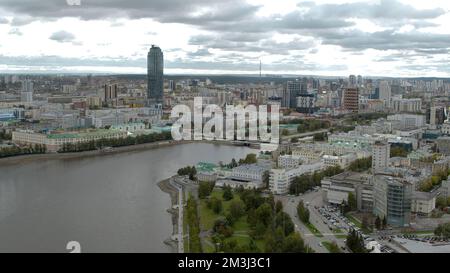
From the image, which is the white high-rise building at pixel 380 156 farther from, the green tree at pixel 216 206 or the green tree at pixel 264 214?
the green tree at pixel 264 214

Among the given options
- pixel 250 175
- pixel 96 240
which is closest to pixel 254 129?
pixel 250 175

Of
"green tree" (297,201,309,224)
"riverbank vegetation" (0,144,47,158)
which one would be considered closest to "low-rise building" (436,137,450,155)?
"green tree" (297,201,309,224)

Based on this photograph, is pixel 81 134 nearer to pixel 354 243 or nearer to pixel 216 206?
pixel 216 206

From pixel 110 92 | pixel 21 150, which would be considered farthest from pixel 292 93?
pixel 21 150

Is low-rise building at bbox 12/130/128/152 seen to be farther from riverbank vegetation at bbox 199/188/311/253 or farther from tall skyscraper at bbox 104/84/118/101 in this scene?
tall skyscraper at bbox 104/84/118/101

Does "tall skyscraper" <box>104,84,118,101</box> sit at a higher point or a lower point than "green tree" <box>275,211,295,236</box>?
higher

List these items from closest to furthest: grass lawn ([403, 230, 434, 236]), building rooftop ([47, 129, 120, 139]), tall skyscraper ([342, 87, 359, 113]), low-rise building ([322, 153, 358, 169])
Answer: grass lawn ([403, 230, 434, 236]) < low-rise building ([322, 153, 358, 169]) < building rooftop ([47, 129, 120, 139]) < tall skyscraper ([342, 87, 359, 113])

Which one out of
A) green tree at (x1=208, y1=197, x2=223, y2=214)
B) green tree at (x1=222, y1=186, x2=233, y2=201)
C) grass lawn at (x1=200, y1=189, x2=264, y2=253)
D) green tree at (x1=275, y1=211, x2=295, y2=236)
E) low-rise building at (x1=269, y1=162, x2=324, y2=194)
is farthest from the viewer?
low-rise building at (x1=269, y1=162, x2=324, y2=194)

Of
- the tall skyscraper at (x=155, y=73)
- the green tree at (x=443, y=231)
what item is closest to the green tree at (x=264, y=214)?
the green tree at (x=443, y=231)
